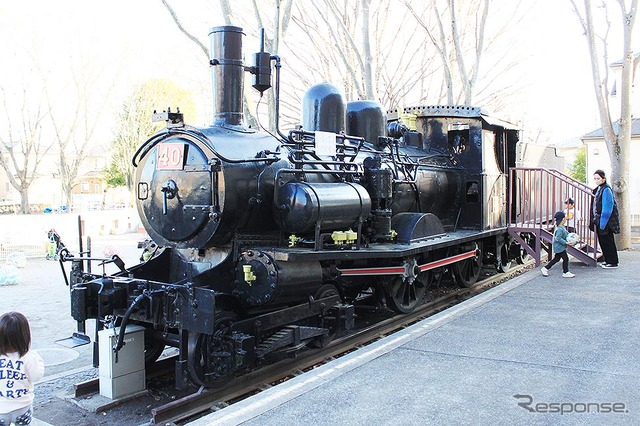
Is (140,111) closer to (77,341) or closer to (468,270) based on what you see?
(468,270)

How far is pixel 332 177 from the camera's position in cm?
638

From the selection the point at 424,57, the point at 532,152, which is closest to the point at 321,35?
the point at 424,57

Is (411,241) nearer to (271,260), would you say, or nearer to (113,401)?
(271,260)

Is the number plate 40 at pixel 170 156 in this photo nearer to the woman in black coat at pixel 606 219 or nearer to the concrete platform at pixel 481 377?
the concrete platform at pixel 481 377

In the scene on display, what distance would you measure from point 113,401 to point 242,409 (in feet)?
5.70

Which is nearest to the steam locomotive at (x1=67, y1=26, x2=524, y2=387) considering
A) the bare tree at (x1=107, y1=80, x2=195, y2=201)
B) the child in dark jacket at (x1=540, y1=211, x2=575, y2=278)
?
the child in dark jacket at (x1=540, y1=211, x2=575, y2=278)

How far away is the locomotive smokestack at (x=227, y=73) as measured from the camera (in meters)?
5.78

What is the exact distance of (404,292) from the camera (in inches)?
319

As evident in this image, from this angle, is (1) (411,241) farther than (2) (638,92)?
No

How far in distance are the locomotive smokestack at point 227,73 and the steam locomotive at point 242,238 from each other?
1cm

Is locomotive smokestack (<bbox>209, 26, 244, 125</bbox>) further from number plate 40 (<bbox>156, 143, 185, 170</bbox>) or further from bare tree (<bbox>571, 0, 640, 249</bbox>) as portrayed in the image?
bare tree (<bbox>571, 0, 640, 249</bbox>)

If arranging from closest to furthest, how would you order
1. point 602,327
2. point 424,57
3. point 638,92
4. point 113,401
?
1. point 113,401
2. point 602,327
3. point 424,57
4. point 638,92
